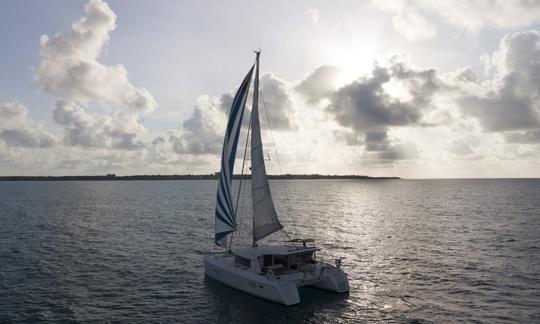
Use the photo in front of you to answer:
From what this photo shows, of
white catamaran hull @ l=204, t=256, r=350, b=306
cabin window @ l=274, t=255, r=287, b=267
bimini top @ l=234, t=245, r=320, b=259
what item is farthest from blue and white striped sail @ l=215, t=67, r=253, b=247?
A: cabin window @ l=274, t=255, r=287, b=267

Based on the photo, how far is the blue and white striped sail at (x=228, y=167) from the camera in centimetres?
2848

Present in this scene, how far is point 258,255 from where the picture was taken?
2644 centimetres

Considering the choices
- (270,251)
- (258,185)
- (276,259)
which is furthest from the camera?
(258,185)

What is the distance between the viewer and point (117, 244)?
45.3 m

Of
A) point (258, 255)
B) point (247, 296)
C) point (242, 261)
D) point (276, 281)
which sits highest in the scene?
point (258, 255)

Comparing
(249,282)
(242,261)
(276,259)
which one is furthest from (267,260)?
(242,261)

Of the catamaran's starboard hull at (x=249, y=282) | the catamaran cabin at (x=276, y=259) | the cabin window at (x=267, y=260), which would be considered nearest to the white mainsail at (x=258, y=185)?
the catamaran cabin at (x=276, y=259)

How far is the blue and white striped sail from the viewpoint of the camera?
93.5 ft

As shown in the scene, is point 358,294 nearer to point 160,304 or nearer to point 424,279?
point 424,279

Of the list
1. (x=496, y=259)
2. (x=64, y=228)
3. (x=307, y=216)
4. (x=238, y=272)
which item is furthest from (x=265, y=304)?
(x=307, y=216)

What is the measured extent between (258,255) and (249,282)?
1804 mm

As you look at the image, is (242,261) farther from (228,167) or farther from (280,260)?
(228,167)

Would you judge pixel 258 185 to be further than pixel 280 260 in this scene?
Yes

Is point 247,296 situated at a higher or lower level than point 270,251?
lower
